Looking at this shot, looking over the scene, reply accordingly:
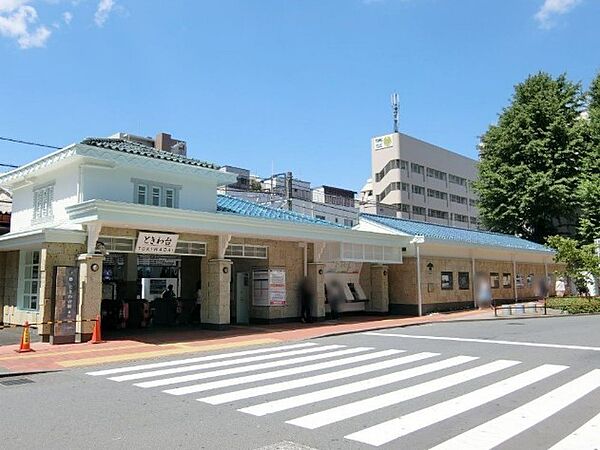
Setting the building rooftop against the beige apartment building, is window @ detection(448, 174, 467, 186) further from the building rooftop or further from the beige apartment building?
the building rooftop

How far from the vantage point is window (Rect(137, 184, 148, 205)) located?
19.2 meters

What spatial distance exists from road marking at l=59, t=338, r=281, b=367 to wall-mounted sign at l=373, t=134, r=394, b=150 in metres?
53.5

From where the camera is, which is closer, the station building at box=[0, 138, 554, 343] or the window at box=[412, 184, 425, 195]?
the station building at box=[0, 138, 554, 343]

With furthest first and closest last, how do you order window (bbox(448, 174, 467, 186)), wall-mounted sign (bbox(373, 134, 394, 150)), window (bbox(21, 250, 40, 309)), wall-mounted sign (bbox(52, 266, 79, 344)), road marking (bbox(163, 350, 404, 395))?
window (bbox(448, 174, 467, 186))
wall-mounted sign (bbox(373, 134, 394, 150))
window (bbox(21, 250, 40, 309))
wall-mounted sign (bbox(52, 266, 79, 344))
road marking (bbox(163, 350, 404, 395))

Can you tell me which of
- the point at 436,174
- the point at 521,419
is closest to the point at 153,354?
the point at 521,419

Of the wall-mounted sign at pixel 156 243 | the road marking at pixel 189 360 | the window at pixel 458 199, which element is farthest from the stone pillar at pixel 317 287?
the window at pixel 458 199

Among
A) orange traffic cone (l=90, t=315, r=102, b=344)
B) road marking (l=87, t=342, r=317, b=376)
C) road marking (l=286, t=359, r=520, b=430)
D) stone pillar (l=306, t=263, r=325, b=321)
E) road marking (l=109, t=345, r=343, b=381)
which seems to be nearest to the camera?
road marking (l=286, t=359, r=520, b=430)

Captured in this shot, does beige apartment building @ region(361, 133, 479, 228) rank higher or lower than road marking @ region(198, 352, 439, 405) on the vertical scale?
higher

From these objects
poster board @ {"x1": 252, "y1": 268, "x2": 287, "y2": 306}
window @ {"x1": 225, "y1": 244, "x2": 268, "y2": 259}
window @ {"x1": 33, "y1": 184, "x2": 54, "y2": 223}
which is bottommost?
poster board @ {"x1": 252, "y1": 268, "x2": 287, "y2": 306}

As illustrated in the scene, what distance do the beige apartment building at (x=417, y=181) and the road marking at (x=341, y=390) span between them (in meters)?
52.0

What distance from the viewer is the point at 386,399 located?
8086 millimetres

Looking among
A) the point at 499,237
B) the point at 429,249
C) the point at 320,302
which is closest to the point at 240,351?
the point at 320,302

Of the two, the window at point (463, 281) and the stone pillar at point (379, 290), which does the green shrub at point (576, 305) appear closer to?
the window at point (463, 281)

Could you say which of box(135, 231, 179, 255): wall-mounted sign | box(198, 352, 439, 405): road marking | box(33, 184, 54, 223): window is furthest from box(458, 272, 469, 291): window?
box(33, 184, 54, 223): window
